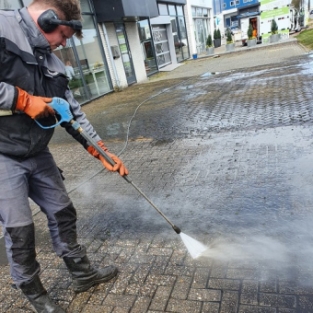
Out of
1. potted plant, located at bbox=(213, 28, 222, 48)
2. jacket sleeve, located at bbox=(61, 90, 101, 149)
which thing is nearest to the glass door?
jacket sleeve, located at bbox=(61, 90, 101, 149)

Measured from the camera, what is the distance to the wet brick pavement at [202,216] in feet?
7.59

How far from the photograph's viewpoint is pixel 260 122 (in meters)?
5.80

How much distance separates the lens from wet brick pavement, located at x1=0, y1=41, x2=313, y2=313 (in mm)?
2312

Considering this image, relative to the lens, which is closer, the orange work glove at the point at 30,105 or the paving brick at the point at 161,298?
the orange work glove at the point at 30,105

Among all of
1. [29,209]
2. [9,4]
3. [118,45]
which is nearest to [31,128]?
[29,209]

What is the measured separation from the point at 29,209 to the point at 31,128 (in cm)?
58

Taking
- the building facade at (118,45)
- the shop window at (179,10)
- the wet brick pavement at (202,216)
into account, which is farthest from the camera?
the shop window at (179,10)

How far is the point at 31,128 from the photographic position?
2002 mm

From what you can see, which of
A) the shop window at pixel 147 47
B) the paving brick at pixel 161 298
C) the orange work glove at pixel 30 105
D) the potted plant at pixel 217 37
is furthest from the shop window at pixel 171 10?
the paving brick at pixel 161 298

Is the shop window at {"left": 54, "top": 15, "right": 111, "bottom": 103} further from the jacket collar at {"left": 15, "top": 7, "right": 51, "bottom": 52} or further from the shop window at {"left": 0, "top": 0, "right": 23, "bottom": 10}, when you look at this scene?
the jacket collar at {"left": 15, "top": 7, "right": 51, "bottom": 52}

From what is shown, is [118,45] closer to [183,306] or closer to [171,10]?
[171,10]

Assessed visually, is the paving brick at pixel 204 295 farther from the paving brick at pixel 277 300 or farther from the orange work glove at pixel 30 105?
the orange work glove at pixel 30 105

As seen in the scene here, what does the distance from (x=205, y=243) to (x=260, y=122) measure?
368 cm

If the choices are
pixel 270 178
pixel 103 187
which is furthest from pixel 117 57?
pixel 270 178
